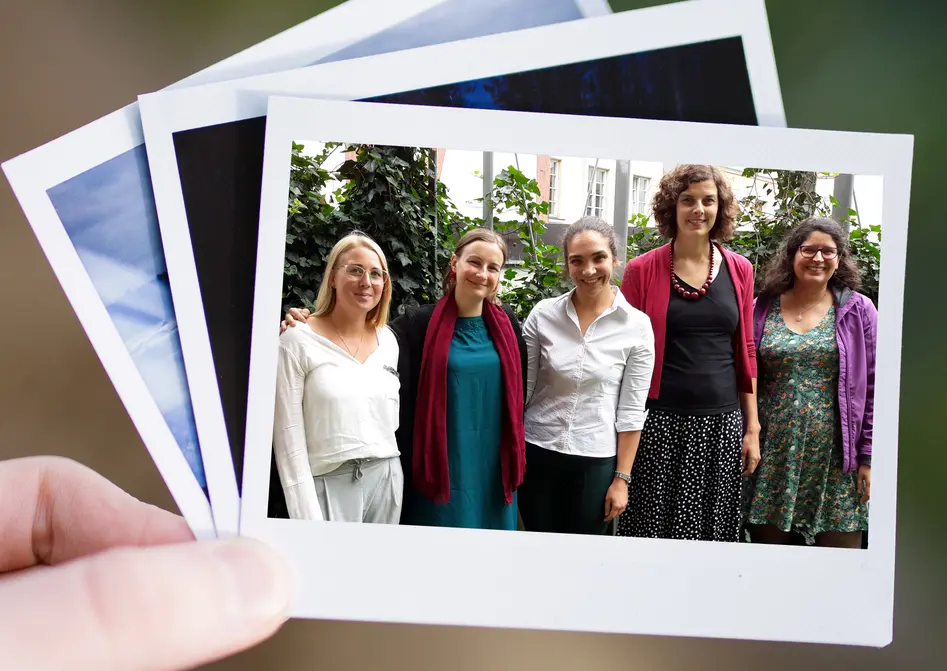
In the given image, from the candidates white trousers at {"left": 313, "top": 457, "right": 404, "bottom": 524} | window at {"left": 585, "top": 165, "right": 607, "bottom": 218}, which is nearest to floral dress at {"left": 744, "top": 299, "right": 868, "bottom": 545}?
window at {"left": 585, "top": 165, "right": 607, "bottom": 218}

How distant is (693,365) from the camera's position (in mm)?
617

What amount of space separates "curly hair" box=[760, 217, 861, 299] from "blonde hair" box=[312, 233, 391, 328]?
0.39 m

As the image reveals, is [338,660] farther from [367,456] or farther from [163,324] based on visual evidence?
[163,324]

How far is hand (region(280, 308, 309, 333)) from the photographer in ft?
1.99

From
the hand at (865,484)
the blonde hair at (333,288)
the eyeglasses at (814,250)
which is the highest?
the eyeglasses at (814,250)

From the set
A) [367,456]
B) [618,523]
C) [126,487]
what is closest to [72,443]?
[126,487]

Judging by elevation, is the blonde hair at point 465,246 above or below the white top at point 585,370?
above


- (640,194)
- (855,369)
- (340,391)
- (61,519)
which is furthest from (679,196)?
(61,519)

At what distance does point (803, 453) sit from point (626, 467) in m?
0.19

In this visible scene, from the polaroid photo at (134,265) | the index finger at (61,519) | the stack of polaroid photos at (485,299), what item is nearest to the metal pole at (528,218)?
the stack of polaroid photos at (485,299)

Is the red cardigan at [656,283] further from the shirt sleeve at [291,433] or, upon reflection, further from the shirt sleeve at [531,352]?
the shirt sleeve at [291,433]

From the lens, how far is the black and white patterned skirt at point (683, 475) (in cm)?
62

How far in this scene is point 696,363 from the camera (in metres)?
0.62

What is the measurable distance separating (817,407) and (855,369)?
6 centimetres
